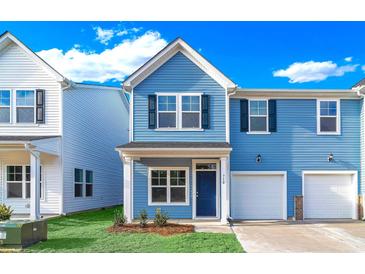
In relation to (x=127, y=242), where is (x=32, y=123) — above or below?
above

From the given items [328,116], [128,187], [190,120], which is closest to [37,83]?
[128,187]

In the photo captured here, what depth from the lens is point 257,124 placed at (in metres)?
17.6

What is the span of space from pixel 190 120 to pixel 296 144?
4.52 metres

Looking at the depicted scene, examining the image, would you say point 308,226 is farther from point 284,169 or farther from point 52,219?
point 52,219

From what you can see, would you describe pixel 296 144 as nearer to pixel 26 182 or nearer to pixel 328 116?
pixel 328 116

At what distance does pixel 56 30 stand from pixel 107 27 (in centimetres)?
208

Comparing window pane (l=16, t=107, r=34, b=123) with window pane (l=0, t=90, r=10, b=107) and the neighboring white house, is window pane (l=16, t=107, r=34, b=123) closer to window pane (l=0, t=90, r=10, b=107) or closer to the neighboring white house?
the neighboring white house

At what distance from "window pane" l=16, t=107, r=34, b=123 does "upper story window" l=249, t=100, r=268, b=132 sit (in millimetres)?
9333

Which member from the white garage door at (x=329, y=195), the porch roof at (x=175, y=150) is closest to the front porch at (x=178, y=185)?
the porch roof at (x=175, y=150)

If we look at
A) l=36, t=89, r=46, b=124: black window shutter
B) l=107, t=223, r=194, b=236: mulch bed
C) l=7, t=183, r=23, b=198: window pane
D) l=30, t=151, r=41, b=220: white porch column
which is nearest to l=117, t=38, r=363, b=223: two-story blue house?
l=107, t=223, r=194, b=236: mulch bed

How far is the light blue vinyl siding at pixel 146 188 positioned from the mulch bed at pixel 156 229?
7.02 feet

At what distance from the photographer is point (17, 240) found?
10.8 m

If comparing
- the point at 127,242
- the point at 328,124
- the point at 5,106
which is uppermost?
the point at 5,106
